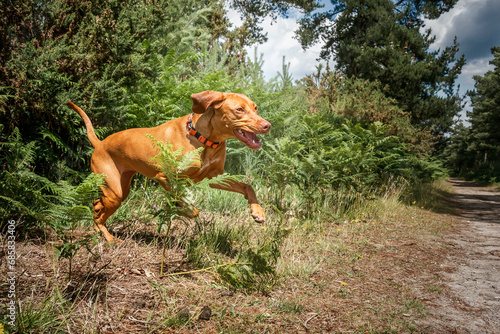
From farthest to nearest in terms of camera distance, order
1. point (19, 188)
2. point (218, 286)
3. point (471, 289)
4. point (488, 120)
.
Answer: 1. point (488, 120)
2. point (471, 289)
3. point (19, 188)
4. point (218, 286)

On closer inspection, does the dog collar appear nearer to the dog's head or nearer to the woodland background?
the dog's head

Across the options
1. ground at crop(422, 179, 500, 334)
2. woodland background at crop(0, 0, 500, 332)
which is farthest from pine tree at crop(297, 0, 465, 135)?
ground at crop(422, 179, 500, 334)

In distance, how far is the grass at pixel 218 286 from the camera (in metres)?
2.08

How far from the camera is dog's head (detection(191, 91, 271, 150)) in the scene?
2.66m

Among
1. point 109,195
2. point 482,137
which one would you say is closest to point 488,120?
point 482,137

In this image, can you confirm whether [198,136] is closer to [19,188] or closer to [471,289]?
[19,188]

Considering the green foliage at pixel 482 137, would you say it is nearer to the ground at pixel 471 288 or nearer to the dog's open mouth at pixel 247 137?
the ground at pixel 471 288

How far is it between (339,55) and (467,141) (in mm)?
41499

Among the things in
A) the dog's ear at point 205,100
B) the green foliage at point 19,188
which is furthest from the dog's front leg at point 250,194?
the green foliage at point 19,188

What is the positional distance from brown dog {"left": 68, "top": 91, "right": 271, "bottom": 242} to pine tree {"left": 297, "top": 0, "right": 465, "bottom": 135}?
13.1 meters

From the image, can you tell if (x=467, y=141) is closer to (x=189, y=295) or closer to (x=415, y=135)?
(x=415, y=135)

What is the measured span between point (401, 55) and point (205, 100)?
1442 cm

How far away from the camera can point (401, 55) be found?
1439 centimetres

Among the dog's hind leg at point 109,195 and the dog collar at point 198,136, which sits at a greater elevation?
the dog collar at point 198,136
